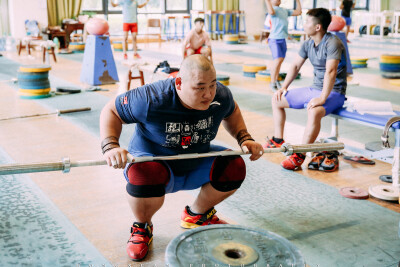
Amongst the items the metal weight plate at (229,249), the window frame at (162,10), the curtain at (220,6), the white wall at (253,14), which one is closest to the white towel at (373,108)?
the metal weight plate at (229,249)

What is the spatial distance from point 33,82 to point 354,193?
3.71 meters

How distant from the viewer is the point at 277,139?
3.27 m

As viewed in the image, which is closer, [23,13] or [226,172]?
[226,172]

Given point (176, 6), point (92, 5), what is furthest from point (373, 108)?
point (176, 6)

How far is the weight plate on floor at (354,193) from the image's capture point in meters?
2.53

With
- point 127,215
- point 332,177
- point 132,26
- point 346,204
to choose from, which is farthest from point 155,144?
point 132,26

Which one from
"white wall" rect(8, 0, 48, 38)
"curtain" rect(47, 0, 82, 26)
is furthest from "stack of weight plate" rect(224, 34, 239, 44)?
"white wall" rect(8, 0, 48, 38)

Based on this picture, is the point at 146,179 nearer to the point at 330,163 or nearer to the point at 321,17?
the point at 330,163

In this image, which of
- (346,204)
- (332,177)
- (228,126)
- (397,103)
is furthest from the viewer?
(397,103)

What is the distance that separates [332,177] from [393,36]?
1288 centimetres

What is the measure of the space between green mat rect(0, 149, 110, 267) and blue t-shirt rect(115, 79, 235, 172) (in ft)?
1.53

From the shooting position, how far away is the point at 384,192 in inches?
98.7

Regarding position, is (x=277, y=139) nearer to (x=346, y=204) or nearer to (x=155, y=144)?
(x=346, y=204)

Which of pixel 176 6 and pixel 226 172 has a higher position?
pixel 176 6
